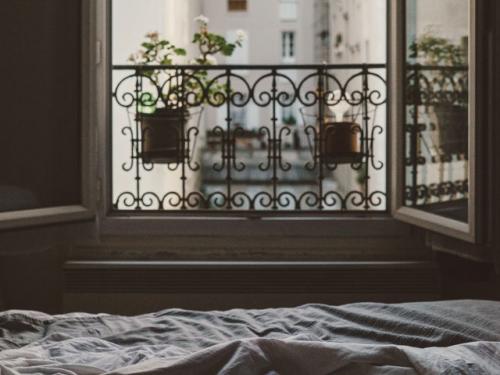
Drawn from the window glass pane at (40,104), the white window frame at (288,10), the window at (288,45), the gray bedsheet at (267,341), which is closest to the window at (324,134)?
the window glass pane at (40,104)

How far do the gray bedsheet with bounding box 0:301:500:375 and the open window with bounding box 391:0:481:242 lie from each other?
1242 millimetres

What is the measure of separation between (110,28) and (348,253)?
5.38 feet

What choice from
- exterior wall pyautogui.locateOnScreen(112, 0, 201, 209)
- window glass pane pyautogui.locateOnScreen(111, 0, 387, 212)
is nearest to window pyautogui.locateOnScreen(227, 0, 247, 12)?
window glass pane pyautogui.locateOnScreen(111, 0, 387, 212)

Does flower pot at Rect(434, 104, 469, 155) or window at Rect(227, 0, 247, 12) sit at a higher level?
window at Rect(227, 0, 247, 12)

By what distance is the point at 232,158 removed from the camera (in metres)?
5.12

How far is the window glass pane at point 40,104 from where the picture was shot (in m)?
3.55

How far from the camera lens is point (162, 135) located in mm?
5199

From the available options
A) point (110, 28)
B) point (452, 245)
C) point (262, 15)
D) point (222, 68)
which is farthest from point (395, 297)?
point (262, 15)

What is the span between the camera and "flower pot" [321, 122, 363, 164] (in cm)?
526

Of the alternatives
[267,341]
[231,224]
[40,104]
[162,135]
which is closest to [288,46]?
[162,135]

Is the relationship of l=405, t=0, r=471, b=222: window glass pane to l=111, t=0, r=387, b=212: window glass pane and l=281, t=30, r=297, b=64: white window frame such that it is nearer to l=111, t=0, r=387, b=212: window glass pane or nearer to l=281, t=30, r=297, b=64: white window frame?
l=111, t=0, r=387, b=212: window glass pane

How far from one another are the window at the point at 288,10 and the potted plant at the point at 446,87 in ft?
86.8

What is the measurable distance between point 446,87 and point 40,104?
170 cm

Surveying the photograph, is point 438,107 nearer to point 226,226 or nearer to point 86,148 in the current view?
point 226,226
